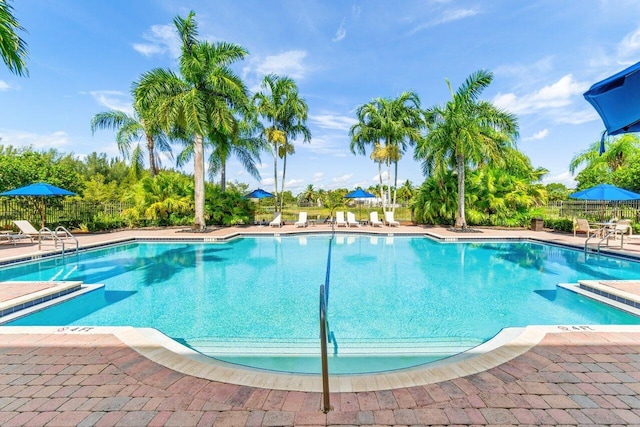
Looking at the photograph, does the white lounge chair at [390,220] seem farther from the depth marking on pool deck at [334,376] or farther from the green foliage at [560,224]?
the depth marking on pool deck at [334,376]

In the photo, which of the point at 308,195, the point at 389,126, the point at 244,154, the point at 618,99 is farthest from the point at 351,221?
the point at 308,195

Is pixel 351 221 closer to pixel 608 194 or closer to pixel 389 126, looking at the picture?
pixel 389 126

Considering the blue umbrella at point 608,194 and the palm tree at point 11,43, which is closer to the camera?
the palm tree at point 11,43

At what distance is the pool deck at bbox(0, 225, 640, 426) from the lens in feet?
6.73

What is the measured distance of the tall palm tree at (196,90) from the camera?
12.7m

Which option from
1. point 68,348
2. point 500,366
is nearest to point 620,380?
point 500,366

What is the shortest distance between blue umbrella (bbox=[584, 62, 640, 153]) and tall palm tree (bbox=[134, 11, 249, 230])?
501 inches

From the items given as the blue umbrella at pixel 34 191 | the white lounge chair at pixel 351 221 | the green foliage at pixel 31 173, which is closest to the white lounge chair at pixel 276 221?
the white lounge chair at pixel 351 221

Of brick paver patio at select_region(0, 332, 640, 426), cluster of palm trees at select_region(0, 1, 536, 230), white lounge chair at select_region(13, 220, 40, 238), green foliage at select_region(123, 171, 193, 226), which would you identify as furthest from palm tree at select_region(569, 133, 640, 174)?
white lounge chair at select_region(13, 220, 40, 238)

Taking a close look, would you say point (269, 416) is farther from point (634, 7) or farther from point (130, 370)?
point (634, 7)

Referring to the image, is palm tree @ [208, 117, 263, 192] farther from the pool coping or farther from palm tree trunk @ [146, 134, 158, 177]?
the pool coping

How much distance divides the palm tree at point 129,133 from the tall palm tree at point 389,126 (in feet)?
38.7

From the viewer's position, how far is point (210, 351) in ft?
12.2

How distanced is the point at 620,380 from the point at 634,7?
33.3ft
